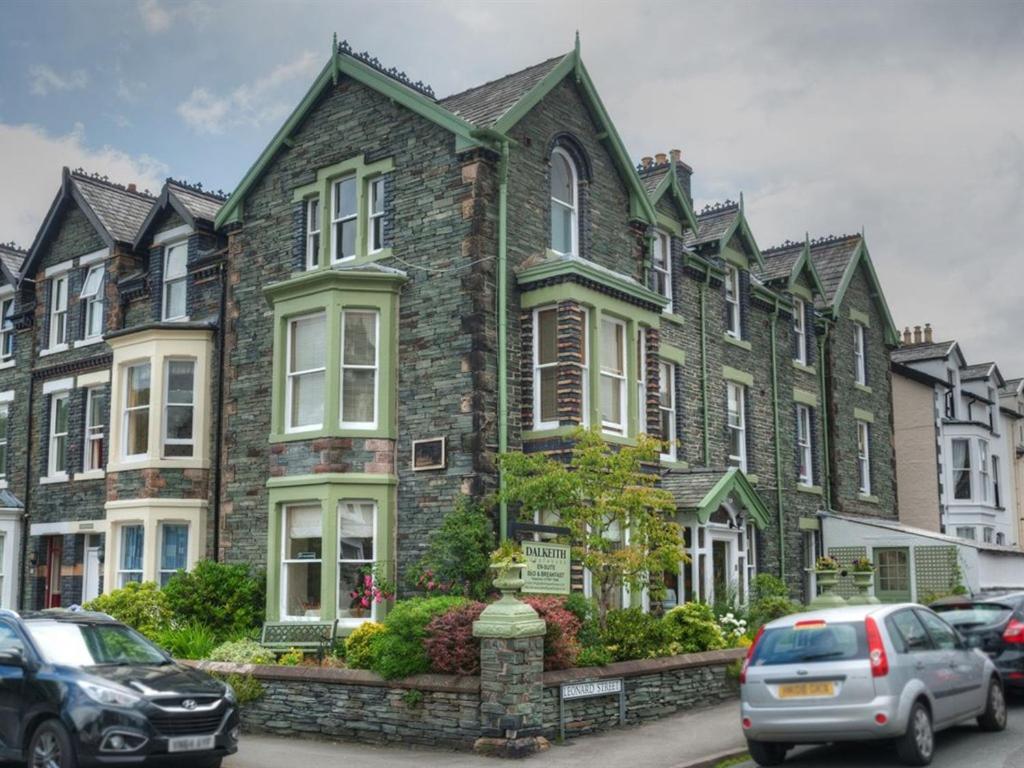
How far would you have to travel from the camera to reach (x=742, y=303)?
27844 millimetres

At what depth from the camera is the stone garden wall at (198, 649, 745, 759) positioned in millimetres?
13484

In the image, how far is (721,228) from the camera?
27.5 meters

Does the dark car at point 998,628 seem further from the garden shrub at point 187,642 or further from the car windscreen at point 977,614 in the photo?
the garden shrub at point 187,642

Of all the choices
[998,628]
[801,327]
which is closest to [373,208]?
[998,628]

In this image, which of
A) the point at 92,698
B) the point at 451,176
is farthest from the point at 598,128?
the point at 92,698

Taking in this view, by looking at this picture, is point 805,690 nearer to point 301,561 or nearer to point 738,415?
point 301,561

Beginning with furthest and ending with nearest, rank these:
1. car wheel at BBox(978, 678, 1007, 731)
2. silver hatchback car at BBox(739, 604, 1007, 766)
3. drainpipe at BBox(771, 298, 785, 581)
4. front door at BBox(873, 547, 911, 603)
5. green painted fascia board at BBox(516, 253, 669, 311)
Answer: front door at BBox(873, 547, 911, 603)
drainpipe at BBox(771, 298, 785, 581)
green painted fascia board at BBox(516, 253, 669, 311)
car wheel at BBox(978, 678, 1007, 731)
silver hatchback car at BBox(739, 604, 1007, 766)

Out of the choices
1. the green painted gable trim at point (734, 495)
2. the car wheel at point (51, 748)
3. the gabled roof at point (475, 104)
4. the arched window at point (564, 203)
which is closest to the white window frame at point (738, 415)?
the green painted gable trim at point (734, 495)

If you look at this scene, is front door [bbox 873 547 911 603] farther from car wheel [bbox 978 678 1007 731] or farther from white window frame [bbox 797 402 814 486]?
car wheel [bbox 978 678 1007 731]

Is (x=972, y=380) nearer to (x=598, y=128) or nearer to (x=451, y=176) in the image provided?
(x=598, y=128)

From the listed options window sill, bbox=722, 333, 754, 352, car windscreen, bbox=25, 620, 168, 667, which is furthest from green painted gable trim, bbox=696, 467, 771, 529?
car windscreen, bbox=25, 620, 168, 667

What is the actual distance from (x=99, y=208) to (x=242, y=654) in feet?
47.3

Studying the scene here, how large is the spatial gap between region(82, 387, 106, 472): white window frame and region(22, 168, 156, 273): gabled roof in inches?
138

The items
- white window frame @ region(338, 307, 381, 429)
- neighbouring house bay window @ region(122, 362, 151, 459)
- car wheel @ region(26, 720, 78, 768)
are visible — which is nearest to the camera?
car wheel @ region(26, 720, 78, 768)
